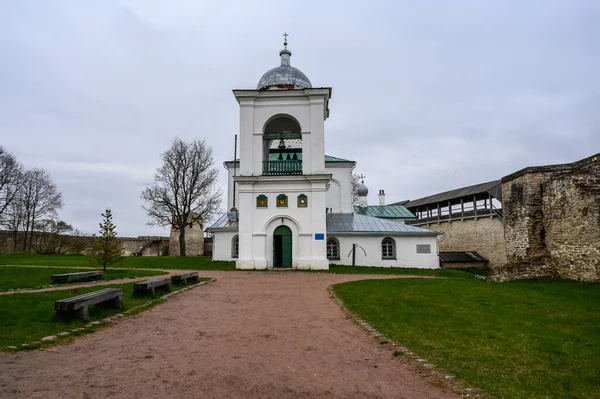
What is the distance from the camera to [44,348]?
5195 mm

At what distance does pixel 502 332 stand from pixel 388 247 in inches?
698

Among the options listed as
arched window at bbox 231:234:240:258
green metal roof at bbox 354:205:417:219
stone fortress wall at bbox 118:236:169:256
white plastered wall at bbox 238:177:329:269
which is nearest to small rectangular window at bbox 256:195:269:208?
white plastered wall at bbox 238:177:329:269

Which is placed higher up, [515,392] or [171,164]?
[171,164]

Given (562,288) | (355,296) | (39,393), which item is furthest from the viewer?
(562,288)

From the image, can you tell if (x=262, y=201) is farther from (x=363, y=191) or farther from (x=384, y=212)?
(x=384, y=212)

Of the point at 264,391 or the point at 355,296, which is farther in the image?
the point at 355,296

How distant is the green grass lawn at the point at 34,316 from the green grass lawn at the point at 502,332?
520 centimetres

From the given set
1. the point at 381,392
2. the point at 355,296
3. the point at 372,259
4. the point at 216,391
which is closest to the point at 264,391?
the point at 216,391

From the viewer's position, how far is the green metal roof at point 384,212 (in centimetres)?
3384

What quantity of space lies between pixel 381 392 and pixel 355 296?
6.74m

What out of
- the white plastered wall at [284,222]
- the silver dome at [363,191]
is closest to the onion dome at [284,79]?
the white plastered wall at [284,222]

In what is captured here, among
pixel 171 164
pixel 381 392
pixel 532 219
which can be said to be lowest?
pixel 381 392

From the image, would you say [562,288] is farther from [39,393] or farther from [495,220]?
[495,220]

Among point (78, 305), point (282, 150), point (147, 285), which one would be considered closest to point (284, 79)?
point (282, 150)
